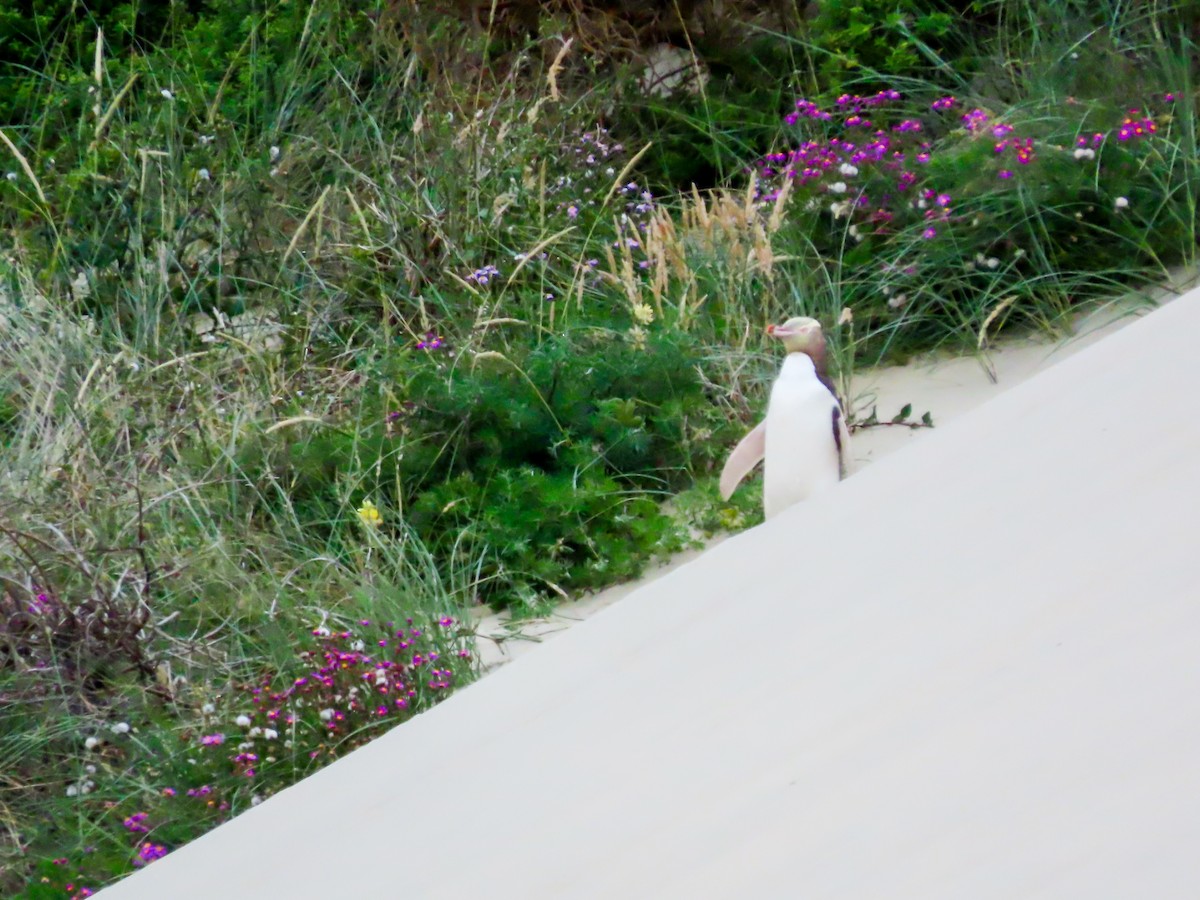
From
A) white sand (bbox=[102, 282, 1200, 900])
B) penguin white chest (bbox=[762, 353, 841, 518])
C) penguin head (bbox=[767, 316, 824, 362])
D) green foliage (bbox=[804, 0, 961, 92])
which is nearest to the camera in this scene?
white sand (bbox=[102, 282, 1200, 900])

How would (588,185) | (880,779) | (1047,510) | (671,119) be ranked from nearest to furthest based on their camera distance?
1. (880,779)
2. (1047,510)
3. (588,185)
4. (671,119)

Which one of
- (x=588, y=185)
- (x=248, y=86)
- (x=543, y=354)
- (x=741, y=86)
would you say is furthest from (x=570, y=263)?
(x=248, y=86)

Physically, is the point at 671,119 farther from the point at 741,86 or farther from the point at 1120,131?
the point at 1120,131

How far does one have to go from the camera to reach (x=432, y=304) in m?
5.32

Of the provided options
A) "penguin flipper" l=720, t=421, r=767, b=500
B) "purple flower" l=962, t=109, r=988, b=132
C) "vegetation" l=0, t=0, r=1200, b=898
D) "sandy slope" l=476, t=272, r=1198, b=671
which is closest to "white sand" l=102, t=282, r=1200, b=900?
"vegetation" l=0, t=0, r=1200, b=898

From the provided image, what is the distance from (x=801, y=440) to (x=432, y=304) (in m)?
2.40

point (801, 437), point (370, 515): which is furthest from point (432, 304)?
point (801, 437)

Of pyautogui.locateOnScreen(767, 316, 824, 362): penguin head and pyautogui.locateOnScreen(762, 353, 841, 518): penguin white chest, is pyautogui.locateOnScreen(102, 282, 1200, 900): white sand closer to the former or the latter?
pyautogui.locateOnScreen(762, 353, 841, 518): penguin white chest

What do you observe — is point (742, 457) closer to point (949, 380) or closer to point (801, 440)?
point (801, 440)

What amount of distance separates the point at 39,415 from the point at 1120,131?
11.9 ft

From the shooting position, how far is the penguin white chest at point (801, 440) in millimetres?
3230

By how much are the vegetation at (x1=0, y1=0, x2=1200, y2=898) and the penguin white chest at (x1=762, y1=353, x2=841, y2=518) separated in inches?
29.0

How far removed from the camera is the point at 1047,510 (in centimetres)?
78

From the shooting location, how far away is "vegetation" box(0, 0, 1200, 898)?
11.9 ft
